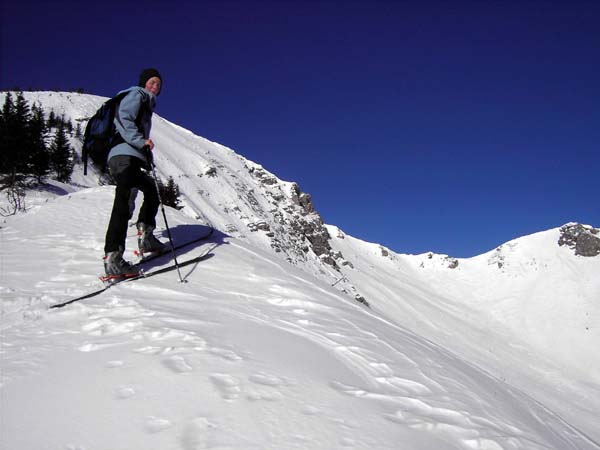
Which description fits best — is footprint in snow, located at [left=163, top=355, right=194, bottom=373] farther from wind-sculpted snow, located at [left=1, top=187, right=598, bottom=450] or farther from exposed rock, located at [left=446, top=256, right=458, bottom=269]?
exposed rock, located at [left=446, top=256, right=458, bottom=269]

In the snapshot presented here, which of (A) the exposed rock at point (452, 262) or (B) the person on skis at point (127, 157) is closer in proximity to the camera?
(B) the person on skis at point (127, 157)

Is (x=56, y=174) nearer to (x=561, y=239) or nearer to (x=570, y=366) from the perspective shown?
(x=570, y=366)

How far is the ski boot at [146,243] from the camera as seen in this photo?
5.36 metres

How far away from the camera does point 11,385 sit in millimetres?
2023

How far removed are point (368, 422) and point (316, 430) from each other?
0.32m

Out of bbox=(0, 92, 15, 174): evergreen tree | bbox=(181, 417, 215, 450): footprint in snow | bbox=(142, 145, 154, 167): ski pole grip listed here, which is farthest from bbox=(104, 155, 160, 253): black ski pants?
bbox=(0, 92, 15, 174): evergreen tree

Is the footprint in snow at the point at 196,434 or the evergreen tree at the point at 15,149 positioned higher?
the evergreen tree at the point at 15,149

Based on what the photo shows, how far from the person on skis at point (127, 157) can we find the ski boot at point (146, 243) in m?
0.59

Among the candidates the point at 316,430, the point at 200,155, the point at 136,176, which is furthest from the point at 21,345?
the point at 200,155

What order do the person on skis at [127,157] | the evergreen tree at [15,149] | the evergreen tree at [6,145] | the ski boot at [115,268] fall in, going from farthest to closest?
the evergreen tree at [15,149] → the evergreen tree at [6,145] → the person on skis at [127,157] → the ski boot at [115,268]

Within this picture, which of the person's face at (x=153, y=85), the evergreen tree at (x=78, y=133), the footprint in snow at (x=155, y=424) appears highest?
the evergreen tree at (x=78, y=133)

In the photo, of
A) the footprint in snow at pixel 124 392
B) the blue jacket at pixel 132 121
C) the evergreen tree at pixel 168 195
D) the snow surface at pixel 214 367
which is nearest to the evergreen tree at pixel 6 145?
the evergreen tree at pixel 168 195

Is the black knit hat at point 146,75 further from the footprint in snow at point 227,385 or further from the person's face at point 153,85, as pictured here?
the footprint in snow at point 227,385

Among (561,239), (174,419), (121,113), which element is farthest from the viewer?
(561,239)
